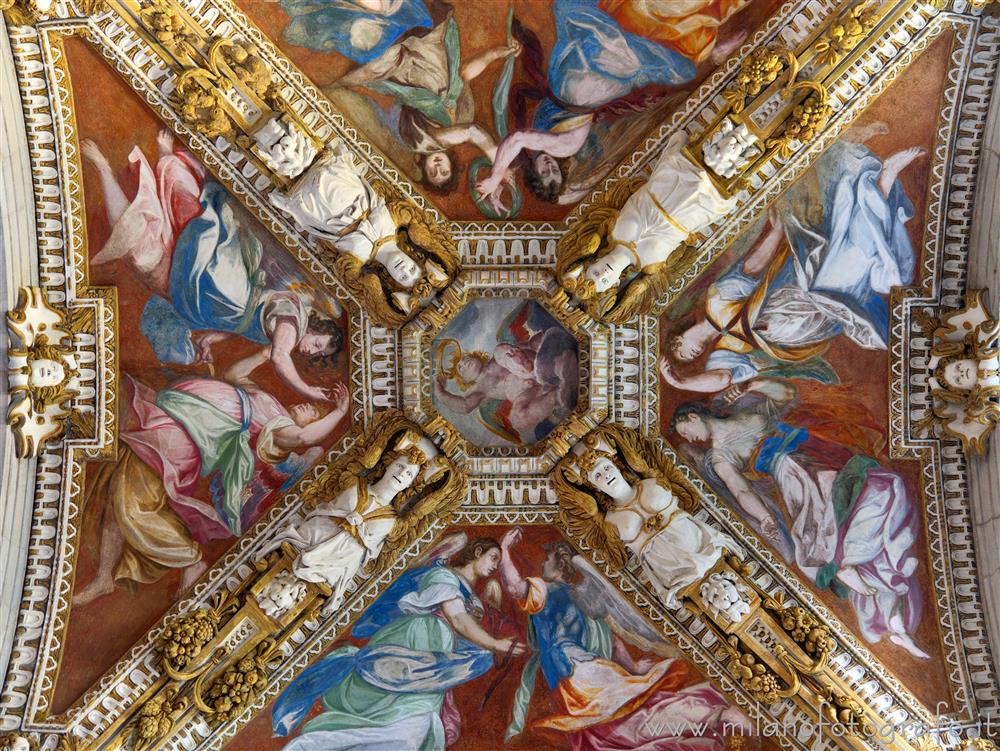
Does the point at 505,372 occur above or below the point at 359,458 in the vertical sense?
above

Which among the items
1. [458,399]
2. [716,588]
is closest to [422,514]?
[458,399]

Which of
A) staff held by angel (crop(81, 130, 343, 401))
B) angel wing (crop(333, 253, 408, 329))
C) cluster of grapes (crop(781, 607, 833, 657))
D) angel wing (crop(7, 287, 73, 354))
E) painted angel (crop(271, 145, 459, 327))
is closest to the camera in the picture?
painted angel (crop(271, 145, 459, 327))

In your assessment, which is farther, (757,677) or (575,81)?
(575,81)

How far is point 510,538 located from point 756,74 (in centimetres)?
448

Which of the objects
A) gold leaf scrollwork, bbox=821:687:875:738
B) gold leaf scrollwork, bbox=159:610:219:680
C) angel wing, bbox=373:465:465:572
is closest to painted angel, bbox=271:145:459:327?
angel wing, bbox=373:465:465:572

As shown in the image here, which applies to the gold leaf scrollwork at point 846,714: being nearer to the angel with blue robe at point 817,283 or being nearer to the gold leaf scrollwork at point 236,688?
the angel with blue robe at point 817,283

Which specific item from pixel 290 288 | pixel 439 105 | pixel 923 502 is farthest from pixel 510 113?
pixel 923 502

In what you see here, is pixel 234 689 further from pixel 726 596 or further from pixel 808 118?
pixel 808 118

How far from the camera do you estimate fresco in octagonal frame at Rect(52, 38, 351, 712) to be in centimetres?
785

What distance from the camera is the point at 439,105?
7844 mm

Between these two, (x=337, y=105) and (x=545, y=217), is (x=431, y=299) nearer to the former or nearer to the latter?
(x=545, y=217)

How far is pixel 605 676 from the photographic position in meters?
8.03

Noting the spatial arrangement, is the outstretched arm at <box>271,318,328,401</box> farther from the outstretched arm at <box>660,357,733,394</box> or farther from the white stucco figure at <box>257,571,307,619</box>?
the outstretched arm at <box>660,357,733,394</box>

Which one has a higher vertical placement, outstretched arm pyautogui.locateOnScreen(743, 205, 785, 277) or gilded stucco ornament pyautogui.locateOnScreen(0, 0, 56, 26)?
gilded stucco ornament pyautogui.locateOnScreen(0, 0, 56, 26)
